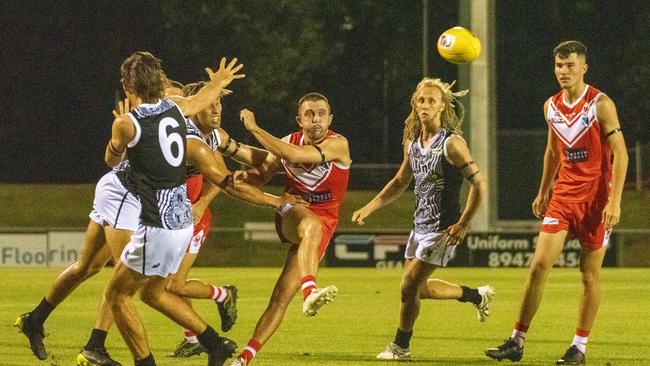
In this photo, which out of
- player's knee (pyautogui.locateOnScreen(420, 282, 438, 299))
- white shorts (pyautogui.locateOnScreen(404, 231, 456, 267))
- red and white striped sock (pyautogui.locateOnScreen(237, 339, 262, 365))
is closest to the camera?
red and white striped sock (pyautogui.locateOnScreen(237, 339, 262, 365))

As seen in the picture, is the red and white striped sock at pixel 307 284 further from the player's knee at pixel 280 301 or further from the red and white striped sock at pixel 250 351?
the red and white striped sock at pixel 250 351

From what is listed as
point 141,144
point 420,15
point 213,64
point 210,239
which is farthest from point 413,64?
point 141,144

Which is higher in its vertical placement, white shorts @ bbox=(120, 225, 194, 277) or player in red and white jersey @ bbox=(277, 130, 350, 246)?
player in red and white jersey @ bbox=(277, 130, 350, 246)

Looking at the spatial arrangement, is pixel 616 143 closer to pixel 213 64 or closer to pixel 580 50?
pixel 580 50

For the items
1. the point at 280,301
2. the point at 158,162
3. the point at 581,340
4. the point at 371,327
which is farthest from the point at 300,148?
the point at 371,327

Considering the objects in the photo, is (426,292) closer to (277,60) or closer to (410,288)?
(410,288)

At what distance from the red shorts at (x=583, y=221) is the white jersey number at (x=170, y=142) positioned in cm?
325

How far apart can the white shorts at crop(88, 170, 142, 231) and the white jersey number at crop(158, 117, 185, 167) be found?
4.49 ft

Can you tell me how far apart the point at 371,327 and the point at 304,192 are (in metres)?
4.10

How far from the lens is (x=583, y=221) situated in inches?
438

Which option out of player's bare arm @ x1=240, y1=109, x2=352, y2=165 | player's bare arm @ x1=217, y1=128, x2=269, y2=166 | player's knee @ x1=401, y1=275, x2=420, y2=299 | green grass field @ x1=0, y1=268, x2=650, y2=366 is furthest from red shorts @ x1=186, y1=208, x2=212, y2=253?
player's knee @ x1=401, y1=275, x2=420, y2=299

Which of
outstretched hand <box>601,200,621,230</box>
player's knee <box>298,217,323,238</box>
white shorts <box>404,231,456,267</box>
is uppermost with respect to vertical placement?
outstretched hand <box>601,200,621,230</box>

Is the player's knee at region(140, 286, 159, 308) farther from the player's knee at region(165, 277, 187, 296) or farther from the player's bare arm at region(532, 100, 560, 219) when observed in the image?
the player's bare arm at region(532, 100, 560, 219)

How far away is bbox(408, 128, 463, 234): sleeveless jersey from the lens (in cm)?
1124
